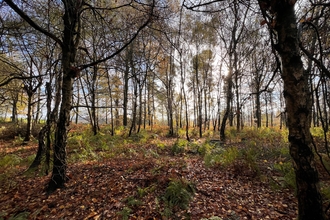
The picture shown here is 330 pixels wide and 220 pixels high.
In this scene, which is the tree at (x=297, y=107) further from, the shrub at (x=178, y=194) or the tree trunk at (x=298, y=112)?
the shrub at (x=178, y=194)

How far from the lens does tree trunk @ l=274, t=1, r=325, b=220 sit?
1.68 m

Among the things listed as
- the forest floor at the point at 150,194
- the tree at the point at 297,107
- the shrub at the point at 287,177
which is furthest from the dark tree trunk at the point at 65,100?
the shrub at the point at 287,177

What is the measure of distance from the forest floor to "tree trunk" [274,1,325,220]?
143 centimetres

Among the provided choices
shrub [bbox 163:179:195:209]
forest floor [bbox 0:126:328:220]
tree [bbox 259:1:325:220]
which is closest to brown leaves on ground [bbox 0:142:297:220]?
forest floor [bbox 0:126:328:220]

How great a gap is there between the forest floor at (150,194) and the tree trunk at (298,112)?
4.69ft

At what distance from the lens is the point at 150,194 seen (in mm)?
3520

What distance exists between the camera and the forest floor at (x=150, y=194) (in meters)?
3.01

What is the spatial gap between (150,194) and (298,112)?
9.97ft

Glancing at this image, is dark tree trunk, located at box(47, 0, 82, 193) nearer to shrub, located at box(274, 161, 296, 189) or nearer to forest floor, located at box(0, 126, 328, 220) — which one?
forest floor, located at box(0, 126, 328, 220)

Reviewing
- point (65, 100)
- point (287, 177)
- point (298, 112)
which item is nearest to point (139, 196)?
point (65, 100)

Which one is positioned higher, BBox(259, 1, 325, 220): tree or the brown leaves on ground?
BBox(259, 1, 325, 220): tree

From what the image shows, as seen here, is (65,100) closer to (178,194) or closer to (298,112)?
(178,194)

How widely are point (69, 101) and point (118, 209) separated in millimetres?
2606

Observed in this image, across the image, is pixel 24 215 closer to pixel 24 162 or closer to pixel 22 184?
pixel 22 184
